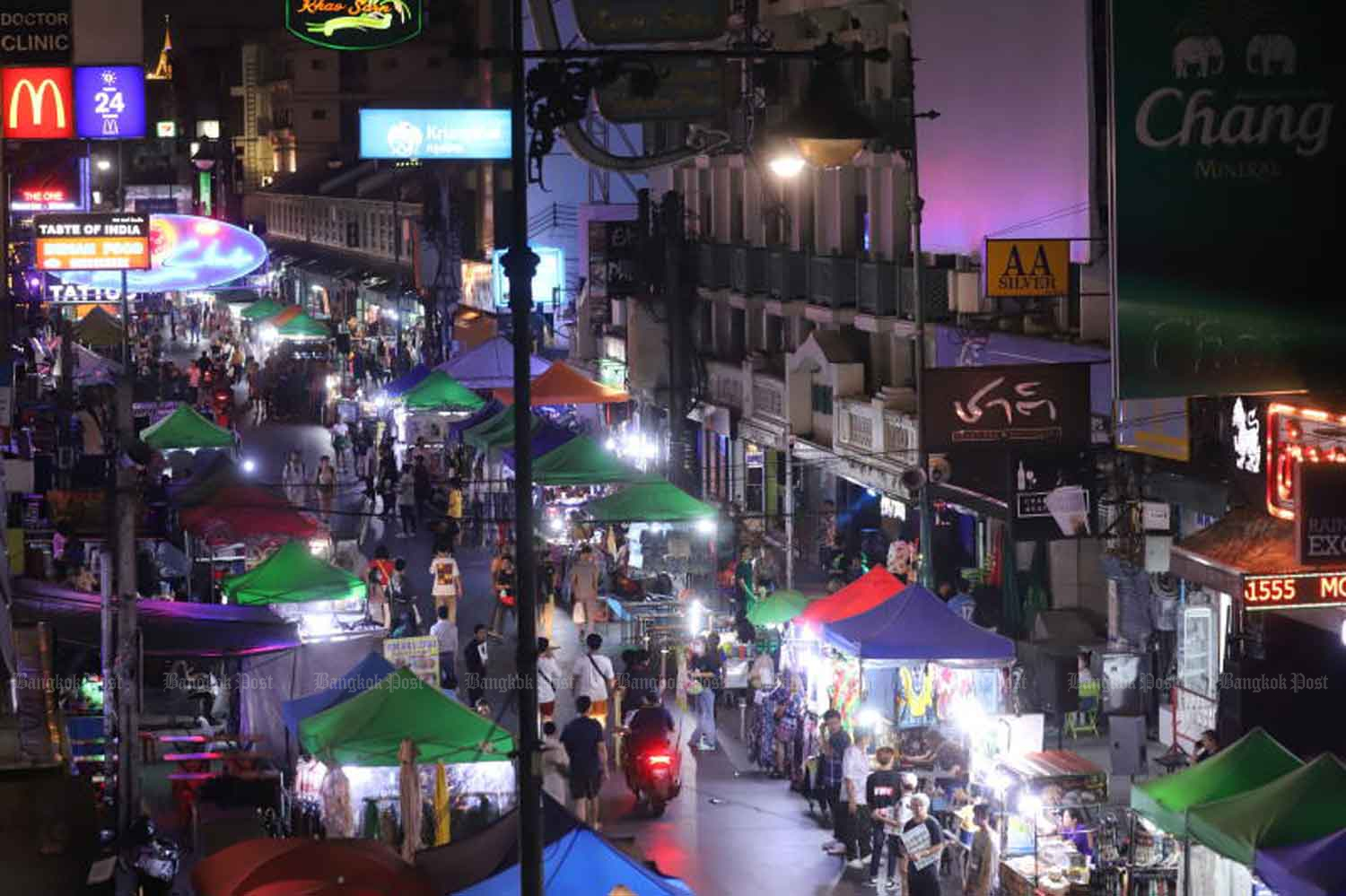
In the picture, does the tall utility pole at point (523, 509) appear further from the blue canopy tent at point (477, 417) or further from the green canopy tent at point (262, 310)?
the green canopy tent at point (262, 310)

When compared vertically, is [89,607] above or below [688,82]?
below

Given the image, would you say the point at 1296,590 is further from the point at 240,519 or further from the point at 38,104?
the point at 38,104

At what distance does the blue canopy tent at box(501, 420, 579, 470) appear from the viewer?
35781 mm

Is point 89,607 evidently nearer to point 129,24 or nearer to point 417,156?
point 417,156

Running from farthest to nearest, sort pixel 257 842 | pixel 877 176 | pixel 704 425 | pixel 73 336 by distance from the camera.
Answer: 1. pixel 73 336
2. pixel 704 425
3. pixel 877 176
4. pixel 257 842

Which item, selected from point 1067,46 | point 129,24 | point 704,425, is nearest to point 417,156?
point 1067,46

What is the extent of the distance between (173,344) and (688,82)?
68.7m

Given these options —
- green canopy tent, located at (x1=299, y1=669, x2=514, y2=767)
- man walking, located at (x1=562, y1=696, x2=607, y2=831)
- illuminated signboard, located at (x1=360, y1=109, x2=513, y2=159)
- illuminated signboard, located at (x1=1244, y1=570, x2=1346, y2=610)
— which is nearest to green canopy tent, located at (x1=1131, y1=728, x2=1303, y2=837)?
illuminated signboard, located at (x1=1244, y1=570, x2=1346, y2=610)

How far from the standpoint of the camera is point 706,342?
45969mm

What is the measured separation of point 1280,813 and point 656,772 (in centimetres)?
831

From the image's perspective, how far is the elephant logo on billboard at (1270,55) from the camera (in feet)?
46.7

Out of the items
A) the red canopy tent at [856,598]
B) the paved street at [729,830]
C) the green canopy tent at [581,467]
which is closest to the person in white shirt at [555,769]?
the paved street at [729,830]

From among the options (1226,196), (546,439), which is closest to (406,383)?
(546,439)

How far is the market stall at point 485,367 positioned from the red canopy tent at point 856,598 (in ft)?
60.9
